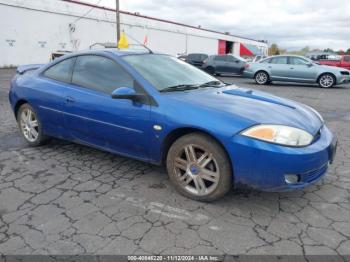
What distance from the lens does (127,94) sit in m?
3.37

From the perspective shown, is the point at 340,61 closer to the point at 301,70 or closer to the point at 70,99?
the point at 301,70

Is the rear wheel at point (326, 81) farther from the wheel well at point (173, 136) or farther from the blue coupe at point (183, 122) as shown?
the wheel well at point (173, 136)

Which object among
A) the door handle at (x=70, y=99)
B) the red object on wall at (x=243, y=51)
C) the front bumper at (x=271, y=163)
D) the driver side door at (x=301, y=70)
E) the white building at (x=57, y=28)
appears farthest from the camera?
the red object on wall at (x=243, y=51)

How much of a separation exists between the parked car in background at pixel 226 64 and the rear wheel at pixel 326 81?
20.1ft

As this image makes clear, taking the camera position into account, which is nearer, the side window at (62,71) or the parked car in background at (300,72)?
the side window at (62,71)

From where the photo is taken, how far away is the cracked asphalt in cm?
260

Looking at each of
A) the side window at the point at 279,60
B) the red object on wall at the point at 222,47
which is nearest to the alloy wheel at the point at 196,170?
the side window at the point at 279,60

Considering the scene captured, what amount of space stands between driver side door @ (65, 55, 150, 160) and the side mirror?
0.06 m

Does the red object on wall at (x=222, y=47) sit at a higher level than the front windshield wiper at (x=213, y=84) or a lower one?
higher

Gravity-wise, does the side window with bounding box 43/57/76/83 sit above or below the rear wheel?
above

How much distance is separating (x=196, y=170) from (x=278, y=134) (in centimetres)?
84

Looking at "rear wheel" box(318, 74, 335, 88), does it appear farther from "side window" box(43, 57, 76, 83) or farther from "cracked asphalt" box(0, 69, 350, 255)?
"side window" box(43, 57, 76, 83)

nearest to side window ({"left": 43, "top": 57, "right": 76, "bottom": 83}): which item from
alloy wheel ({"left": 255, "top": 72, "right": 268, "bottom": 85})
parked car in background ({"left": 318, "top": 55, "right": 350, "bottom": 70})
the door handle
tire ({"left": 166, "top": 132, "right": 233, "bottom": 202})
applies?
the door handle

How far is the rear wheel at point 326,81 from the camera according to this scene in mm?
14172
